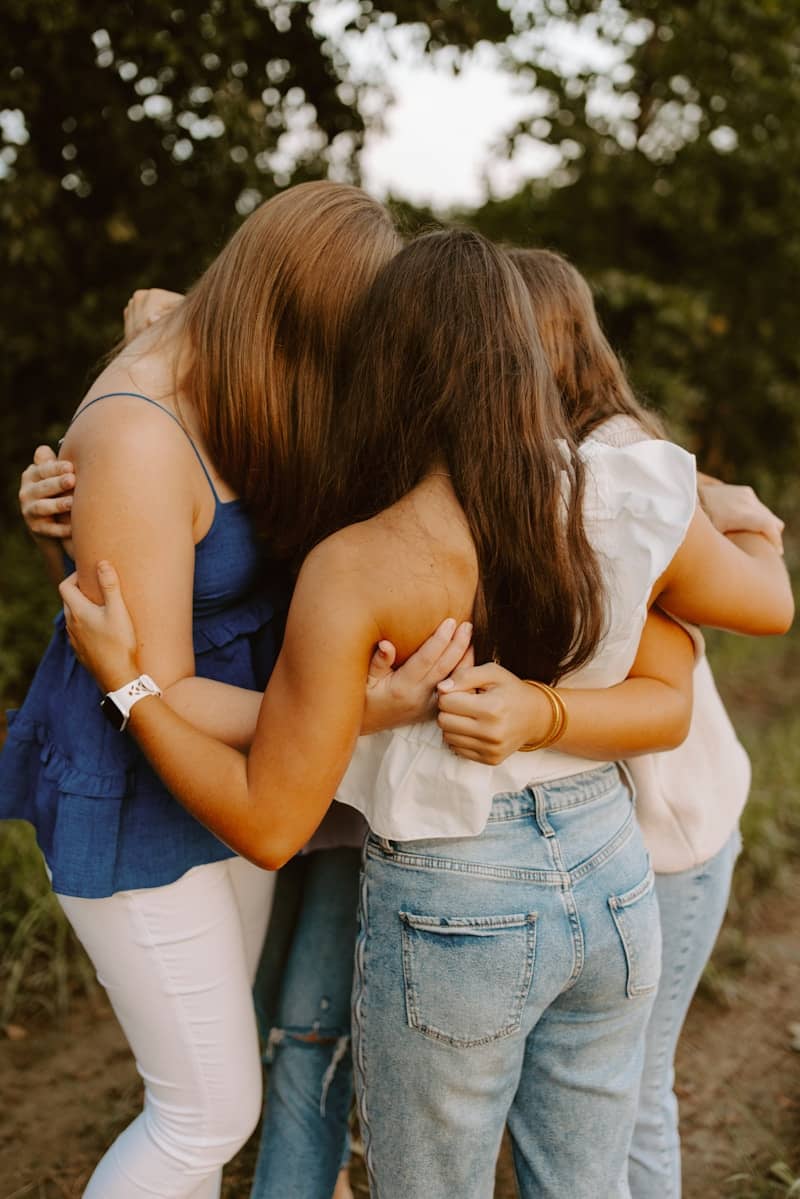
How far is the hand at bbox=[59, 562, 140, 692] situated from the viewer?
1678 mm

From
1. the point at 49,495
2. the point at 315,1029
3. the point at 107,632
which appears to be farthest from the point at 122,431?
the point at 315,1029

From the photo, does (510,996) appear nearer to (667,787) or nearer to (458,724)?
(458,724)

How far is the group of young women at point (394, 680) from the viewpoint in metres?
1.57

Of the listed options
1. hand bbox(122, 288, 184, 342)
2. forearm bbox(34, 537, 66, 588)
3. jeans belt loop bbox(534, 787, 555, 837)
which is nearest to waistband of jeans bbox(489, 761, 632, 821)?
jeans belt loop bbox(534, 787, 555, 837)

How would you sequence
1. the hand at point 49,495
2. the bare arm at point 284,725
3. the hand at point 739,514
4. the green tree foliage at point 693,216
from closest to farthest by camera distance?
the bare arm at point 284,725
the hand at point 49,495
the hand at point 739,514
the green tree foliage at point 693,216

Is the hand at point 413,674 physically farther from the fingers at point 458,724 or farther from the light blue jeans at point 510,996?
the light blue jeans at point 510,996

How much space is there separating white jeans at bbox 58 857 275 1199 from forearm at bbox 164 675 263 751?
333 millimetres

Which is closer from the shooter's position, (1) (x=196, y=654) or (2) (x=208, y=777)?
(2) (x=208, y=777)

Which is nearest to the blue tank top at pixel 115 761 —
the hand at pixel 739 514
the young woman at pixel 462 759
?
the young woman at pixel 462 759

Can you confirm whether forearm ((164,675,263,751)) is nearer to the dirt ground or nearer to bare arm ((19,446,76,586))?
bare arm ((19,446,76,586))

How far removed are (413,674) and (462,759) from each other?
16 cm

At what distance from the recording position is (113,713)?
1728 mm

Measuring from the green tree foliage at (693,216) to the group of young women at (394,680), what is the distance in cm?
331

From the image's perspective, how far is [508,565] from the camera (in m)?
1.58
